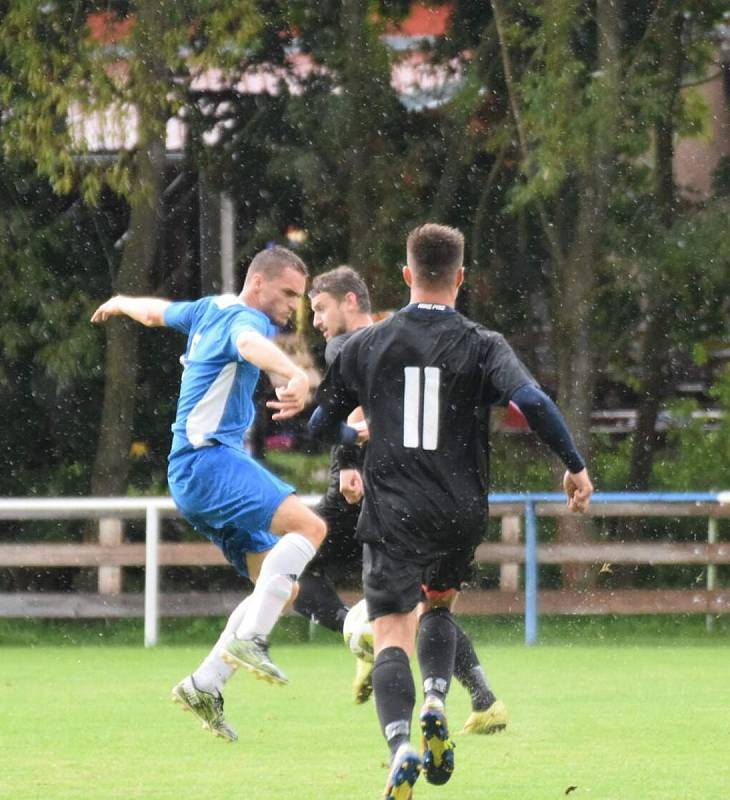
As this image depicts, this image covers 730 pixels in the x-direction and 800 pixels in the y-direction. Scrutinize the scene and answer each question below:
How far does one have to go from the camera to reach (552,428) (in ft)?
19.9

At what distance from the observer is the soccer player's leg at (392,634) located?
19.8 ft

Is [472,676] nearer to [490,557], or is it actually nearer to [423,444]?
[423,444]

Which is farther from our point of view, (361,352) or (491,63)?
(491,63)

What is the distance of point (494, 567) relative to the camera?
1702 centimetres

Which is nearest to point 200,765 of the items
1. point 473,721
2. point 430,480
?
point 473,721

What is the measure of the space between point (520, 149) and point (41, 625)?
5.75 m

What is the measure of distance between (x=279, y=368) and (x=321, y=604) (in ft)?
9.74

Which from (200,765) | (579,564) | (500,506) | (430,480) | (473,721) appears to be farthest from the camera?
(579,564)

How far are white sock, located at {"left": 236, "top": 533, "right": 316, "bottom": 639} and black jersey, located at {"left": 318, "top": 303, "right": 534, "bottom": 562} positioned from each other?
1.78 m

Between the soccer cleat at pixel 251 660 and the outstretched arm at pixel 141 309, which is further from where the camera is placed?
the outstretched arm at pixel 141 309

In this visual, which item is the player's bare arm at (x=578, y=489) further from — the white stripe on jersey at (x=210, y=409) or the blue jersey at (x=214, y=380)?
the white stripe on jersey at (x=210, y=409)

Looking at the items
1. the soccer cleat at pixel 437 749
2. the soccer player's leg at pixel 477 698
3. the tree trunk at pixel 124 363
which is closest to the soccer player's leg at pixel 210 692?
the soccer player's leg at pixel 477 698

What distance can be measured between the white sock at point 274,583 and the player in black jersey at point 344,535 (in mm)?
736

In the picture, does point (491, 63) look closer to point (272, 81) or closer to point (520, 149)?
point (520, 149)
